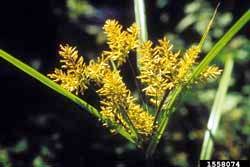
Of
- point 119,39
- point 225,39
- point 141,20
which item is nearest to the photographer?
→ point 225,39

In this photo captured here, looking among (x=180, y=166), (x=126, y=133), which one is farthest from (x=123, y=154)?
(x=126, y=133)

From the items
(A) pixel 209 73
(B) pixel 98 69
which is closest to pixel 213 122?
(A) pixel 209 73

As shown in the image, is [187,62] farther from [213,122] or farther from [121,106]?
[213,122]

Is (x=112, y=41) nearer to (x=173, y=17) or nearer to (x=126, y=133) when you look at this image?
(x=126, y=133)

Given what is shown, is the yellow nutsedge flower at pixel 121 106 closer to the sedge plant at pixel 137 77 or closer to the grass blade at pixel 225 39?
the sedge plant at pixel 137 77

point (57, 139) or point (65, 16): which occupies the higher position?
point (65, 16)

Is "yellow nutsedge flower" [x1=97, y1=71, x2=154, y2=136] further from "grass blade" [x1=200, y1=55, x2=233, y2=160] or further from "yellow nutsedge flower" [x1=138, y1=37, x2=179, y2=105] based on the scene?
"grass blade" [x1=200, y1=55, x2=233, y2=160]

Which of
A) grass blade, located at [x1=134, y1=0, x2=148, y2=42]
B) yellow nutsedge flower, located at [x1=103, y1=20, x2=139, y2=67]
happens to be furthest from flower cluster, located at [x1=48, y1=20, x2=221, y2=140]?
grass blade, located at [x1=134, y1=0, x2=148, y2=42]
